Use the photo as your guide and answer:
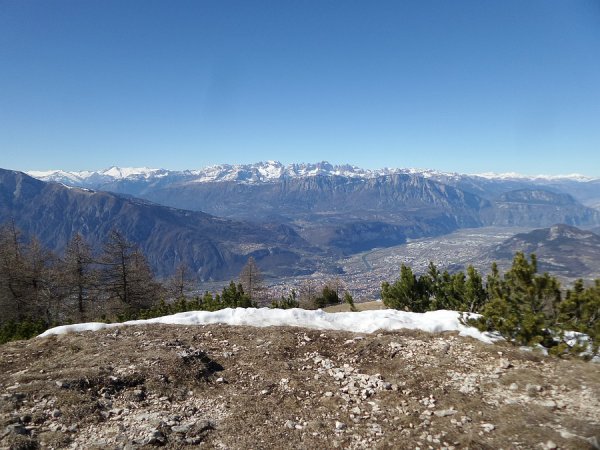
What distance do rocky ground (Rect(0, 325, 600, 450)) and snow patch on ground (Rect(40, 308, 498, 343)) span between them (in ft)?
3.85

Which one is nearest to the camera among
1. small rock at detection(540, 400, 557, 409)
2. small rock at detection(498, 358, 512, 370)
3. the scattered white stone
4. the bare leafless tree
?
the scattered white stone

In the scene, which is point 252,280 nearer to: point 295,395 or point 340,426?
point 295,395

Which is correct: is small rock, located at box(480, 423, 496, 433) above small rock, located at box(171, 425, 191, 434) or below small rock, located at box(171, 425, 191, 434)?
above

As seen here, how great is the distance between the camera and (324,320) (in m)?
17.4

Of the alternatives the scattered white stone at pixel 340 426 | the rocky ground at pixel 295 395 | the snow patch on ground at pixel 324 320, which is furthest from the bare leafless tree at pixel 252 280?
the scattered white stone at pixel 340 426

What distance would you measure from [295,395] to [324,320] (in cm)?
695

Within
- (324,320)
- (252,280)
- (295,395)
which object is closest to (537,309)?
(324,320)

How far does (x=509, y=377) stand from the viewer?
10742 mm

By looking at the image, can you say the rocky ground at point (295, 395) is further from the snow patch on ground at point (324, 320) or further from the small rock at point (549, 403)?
the snow patch on ground at point (324, 320)

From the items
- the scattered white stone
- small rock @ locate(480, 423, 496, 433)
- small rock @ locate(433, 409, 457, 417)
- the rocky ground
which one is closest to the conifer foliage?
the rocky ground

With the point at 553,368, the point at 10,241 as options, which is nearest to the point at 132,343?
the point at 553,368

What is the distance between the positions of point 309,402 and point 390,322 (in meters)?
7.03

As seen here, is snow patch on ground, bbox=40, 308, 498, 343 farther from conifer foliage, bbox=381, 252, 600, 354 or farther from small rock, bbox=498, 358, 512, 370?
small rock, bbox=498, 358, 512, 370

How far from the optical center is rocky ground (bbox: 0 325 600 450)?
8328 millimetres
